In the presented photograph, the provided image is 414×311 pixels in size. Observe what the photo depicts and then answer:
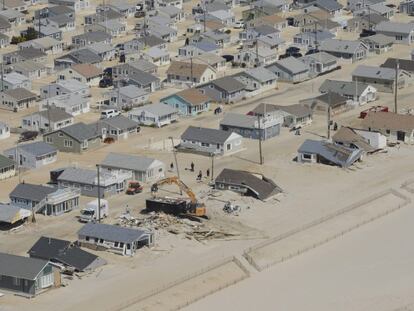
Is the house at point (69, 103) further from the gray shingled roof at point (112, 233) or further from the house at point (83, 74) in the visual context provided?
the gray shingled roof at point (112, 233)

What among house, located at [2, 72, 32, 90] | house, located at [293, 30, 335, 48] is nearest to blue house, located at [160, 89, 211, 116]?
house, located at [2, 72, 32, 90]

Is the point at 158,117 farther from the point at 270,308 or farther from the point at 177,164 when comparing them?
the point at 270,308

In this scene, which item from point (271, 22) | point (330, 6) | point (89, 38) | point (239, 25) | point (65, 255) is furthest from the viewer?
point (330, 6)

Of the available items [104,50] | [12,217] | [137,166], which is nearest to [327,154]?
[137,166]

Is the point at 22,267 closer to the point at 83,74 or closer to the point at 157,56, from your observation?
the point at 83,74

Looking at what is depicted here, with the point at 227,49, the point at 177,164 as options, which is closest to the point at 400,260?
the point at 177,164

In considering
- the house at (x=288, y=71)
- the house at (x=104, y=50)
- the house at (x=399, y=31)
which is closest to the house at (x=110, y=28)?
the house at (x=104, y=50)

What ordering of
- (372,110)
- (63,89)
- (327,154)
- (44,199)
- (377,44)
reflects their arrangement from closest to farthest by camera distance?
(44,199) < (327,154) < (372,110) < (63,89) < (377,44)
